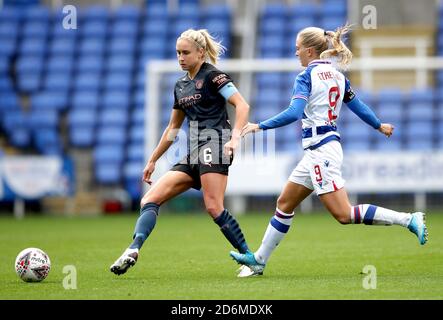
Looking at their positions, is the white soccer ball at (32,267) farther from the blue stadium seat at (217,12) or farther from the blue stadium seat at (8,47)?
the blue stadium seat at (8,47)

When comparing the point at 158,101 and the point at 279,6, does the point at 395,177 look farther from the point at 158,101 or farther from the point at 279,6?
the point at 279,6

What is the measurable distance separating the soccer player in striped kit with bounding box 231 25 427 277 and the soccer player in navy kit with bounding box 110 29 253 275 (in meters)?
0.51

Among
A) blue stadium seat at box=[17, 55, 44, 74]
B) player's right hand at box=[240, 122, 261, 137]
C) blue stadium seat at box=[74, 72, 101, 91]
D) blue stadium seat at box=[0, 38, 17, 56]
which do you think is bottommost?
player's right hand at box=[240, 122, 261, 137]

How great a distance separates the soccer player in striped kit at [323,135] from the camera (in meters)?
8.12

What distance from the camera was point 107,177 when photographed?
870 inches

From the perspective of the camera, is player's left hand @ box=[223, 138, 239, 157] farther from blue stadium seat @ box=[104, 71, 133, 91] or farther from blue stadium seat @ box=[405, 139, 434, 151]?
blue stadium seat @ box=[104, 71, 133, 91]

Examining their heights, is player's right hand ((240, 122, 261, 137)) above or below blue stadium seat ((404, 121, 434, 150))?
above

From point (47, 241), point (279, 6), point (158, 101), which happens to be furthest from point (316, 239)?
point (279, 6)

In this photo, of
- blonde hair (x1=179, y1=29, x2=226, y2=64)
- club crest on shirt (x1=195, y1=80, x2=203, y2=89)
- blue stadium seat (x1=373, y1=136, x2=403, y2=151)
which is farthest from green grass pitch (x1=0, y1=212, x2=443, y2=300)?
blue stadium seat (x1=373, y1=136, x2=403, y2=151)

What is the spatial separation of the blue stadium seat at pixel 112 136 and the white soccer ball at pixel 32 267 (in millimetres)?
14928

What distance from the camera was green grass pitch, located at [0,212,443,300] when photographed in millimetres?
7184

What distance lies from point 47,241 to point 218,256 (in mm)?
3360
